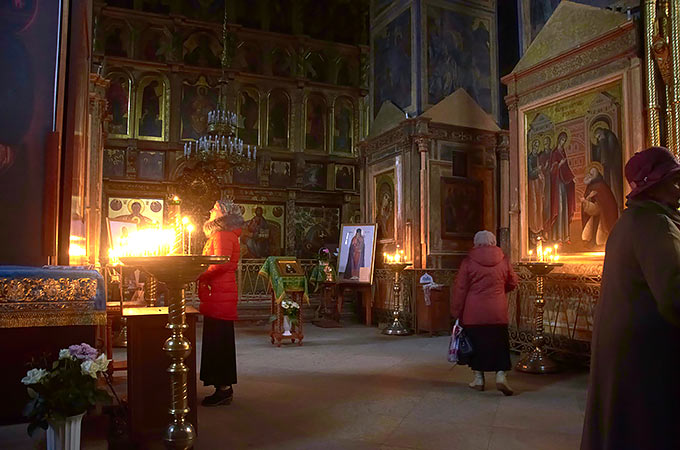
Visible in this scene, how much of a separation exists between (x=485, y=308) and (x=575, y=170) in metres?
3.07

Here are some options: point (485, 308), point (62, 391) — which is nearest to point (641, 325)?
point (62, 391)

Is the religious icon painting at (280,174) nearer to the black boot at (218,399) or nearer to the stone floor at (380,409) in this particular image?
the stone floor at (380,409)

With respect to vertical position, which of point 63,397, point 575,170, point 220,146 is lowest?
point 63,397

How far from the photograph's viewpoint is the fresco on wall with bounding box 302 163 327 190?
52.6 ft

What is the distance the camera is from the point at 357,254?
12.2 m

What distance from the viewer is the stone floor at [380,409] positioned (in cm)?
382

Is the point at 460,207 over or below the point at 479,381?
over

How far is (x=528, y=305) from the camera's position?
26.1 feet

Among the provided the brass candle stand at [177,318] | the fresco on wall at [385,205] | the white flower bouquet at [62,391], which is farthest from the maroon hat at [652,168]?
the fresco on wall at [385,205]

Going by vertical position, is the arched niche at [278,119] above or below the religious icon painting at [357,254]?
above

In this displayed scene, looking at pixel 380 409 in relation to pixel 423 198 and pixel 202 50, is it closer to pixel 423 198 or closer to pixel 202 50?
pixel 423 198

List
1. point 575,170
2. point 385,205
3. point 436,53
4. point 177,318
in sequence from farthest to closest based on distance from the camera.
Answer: point 385,205
point 436,53
point 575,170
point 177,318

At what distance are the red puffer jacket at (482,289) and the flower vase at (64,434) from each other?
359cm

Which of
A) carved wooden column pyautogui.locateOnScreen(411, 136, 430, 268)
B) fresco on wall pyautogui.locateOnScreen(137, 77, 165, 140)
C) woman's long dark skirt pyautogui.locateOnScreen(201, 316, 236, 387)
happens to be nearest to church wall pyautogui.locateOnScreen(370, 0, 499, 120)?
carved wooden column pyautogui.locateOnScreen(411, 136, 430, 268)
